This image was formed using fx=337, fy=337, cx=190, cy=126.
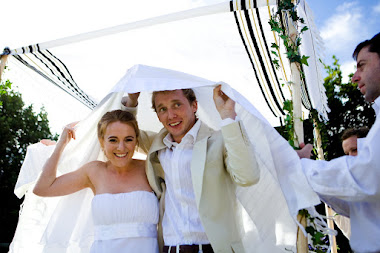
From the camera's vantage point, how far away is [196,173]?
85.6 inches

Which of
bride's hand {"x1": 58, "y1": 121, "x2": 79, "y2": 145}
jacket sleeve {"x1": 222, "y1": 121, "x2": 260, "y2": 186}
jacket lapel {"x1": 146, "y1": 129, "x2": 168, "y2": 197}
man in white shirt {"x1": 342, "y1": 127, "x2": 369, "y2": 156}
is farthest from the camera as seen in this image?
man in white shirt {"x1": 342, "y1": 127, "x2": 369, "y2": 156}

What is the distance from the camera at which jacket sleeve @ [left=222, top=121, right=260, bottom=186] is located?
6.28ft

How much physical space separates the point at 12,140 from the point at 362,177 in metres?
18.5

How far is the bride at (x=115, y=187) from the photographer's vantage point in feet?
8.11

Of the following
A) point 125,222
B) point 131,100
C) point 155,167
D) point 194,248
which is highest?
point 131,100

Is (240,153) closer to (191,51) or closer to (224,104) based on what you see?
(224,104)

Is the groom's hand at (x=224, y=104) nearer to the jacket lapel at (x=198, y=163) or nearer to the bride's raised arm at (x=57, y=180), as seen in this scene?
the jacket lapel at (x=198, y=163)

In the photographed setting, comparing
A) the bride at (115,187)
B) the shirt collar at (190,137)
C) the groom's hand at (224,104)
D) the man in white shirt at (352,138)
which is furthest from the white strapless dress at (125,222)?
the man in white shirt at (352,138)

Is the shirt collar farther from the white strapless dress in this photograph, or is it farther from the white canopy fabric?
the white canopy fabric

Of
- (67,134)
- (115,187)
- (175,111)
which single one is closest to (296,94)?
(175,111)

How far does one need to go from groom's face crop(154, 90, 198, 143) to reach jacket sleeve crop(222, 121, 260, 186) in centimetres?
61

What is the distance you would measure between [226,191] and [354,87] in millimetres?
12688

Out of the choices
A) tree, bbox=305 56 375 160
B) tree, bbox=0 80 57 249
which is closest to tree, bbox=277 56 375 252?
tree, bbox=305 56 375 160

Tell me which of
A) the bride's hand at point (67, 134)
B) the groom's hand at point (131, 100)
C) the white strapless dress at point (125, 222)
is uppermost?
the groom's hand at point (131, 100)
